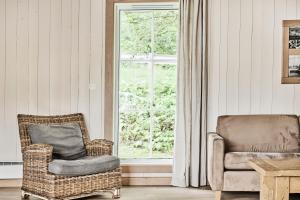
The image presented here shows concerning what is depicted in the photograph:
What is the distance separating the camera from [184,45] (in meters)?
4.96

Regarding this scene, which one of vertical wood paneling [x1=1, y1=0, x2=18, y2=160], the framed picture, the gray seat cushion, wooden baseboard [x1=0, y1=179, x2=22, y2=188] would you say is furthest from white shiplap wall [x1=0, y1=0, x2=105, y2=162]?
the framed picture

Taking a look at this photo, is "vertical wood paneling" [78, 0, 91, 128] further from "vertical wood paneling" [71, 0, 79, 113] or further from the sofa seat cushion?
the sofa seat cushion

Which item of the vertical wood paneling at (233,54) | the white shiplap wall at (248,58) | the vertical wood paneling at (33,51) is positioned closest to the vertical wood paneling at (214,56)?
the white shiplap wall at (248,58)

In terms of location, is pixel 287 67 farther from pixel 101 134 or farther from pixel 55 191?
pixel 55 191

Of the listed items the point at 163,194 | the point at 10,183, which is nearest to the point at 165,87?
the point at 163,194

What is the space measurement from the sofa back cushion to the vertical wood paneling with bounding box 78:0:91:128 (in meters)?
1.67

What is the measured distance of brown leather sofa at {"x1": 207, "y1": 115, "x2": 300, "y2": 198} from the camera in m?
4.17

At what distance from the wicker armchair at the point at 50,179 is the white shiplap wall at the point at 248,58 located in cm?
146

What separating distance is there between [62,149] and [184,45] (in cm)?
189

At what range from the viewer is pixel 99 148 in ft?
15.0

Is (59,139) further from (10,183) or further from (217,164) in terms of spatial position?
(217,164)

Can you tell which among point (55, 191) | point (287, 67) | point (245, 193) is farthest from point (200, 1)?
point (55, 191)

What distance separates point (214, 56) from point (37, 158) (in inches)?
96.4

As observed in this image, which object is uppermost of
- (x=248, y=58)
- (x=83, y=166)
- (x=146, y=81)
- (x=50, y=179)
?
(x=248, y=58)
